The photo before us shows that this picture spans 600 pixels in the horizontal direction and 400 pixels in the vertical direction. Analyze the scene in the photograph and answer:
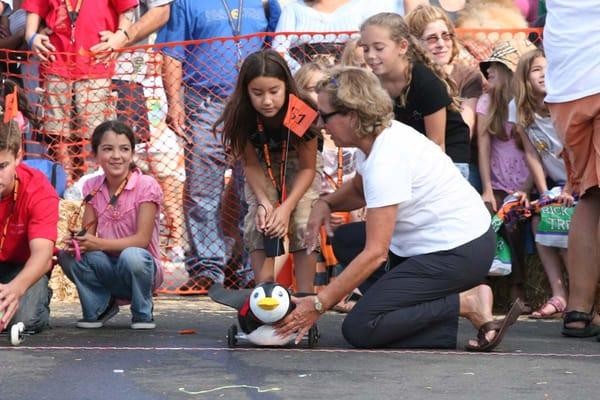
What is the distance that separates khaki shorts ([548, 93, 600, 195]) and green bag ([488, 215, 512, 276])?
105 centimetres

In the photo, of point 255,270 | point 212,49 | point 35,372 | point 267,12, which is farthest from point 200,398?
point 267,12

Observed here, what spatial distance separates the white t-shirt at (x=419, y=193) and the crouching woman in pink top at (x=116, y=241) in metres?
1.32

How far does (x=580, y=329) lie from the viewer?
5980 millimetres

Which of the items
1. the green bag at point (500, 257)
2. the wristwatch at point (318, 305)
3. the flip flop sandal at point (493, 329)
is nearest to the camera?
the wristwatch at point (318, 305)

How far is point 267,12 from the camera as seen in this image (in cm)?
859

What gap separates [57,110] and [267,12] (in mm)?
1576

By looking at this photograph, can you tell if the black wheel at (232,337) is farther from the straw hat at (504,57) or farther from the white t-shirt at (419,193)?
the straw hat at (504,57)

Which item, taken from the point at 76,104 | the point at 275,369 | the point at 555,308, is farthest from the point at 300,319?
the point at 76,104

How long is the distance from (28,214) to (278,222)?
3.94 feet

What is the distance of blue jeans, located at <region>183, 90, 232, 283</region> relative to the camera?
8.10m

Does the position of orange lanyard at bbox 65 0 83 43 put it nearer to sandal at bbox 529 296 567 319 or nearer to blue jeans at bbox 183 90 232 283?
blue jeans at bbox 183 90 232 283

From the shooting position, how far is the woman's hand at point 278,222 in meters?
6.11

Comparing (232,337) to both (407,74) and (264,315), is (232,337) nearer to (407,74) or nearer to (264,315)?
(264,315)

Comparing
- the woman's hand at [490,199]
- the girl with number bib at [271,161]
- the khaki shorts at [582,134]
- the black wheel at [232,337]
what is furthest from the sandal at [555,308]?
the black wheel at [232,337]
